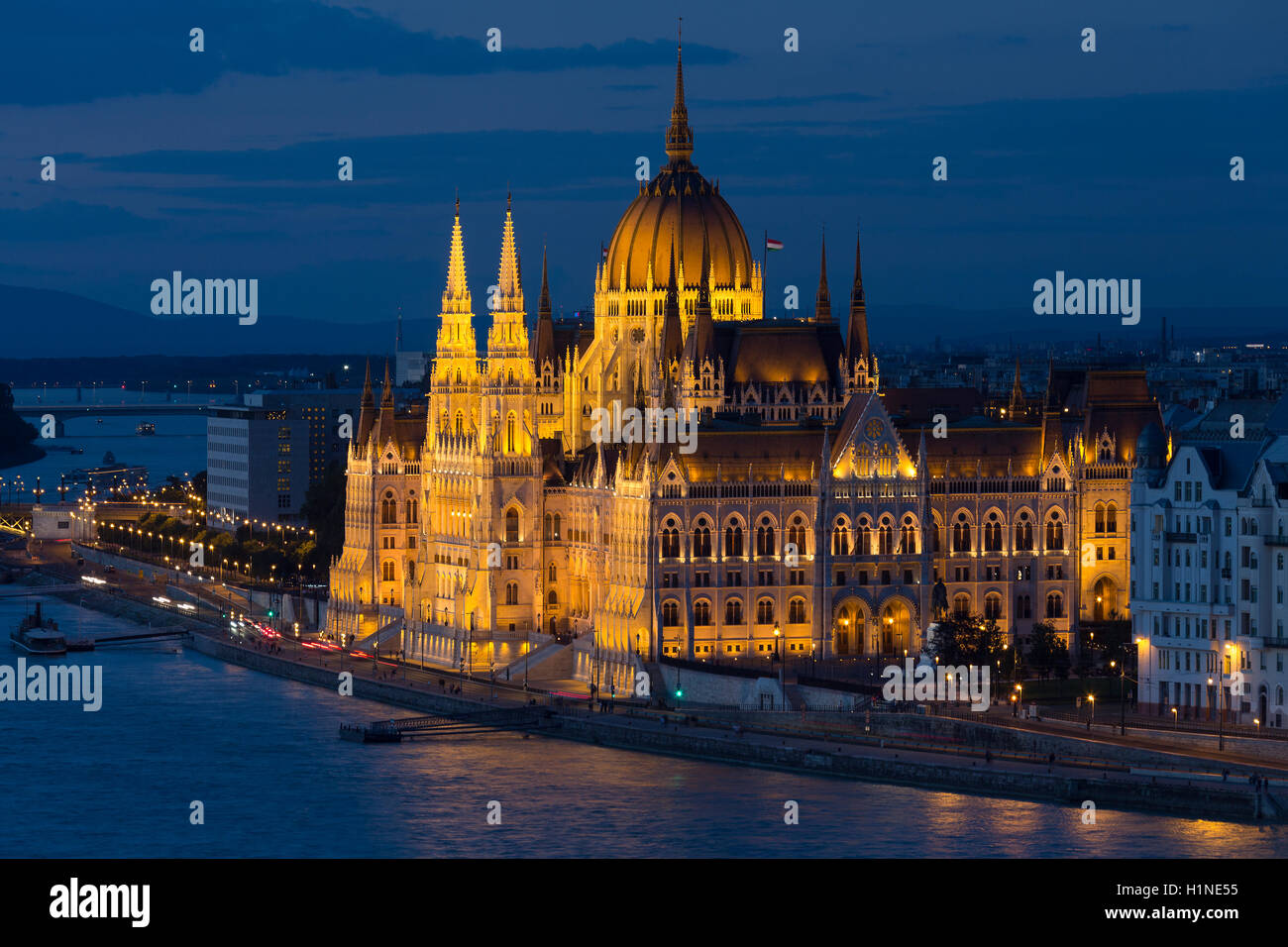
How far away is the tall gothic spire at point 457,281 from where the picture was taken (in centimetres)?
13575

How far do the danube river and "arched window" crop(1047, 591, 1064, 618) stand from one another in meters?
21.8

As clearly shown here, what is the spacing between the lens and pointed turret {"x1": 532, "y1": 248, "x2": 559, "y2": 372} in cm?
13962

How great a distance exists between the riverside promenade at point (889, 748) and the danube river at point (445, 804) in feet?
2.90

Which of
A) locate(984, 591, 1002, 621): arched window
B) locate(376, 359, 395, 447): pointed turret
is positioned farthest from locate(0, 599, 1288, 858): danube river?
locate(376, 359, 395, 447): pointed turret

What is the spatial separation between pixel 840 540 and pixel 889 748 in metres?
16.7

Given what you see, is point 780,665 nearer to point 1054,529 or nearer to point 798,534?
point 798,534

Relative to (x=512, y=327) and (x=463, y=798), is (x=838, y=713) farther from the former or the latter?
(x=512, y=327)

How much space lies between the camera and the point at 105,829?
313 ft

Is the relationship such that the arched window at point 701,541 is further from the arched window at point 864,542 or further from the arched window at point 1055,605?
the arched window at point 1055,605

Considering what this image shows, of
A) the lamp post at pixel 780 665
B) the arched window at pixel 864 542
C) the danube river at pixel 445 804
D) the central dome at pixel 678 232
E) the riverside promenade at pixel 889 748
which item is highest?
the central dome at pixel 678 232

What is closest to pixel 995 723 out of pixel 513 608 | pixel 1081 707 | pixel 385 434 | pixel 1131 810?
pixel 1081 707

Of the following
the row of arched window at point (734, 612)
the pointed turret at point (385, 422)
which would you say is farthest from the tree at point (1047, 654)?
the pointed turret at point (385, 422)

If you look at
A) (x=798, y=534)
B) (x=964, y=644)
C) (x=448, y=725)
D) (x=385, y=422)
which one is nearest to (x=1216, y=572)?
(x=964, y=644)
